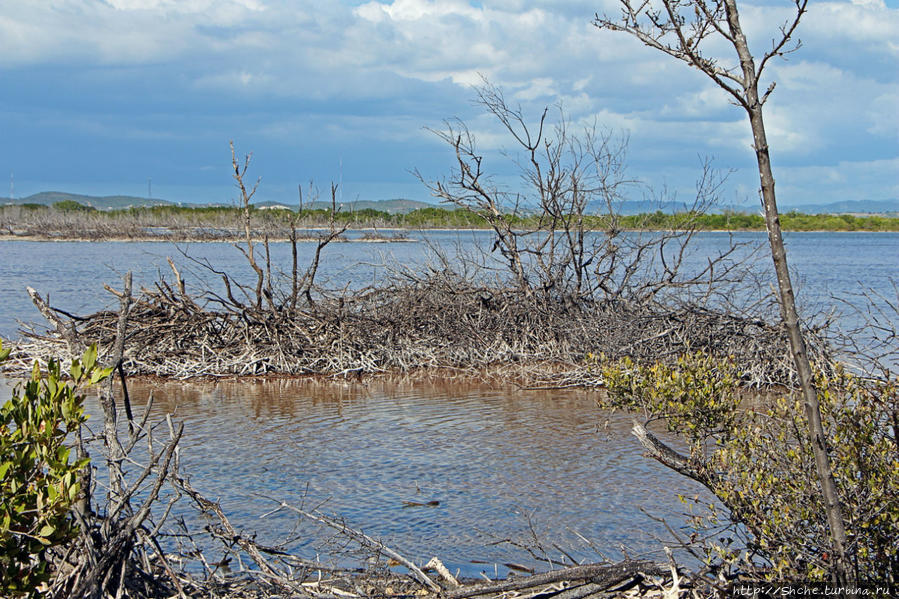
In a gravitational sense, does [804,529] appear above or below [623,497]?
above

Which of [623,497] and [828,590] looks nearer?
[828,590]

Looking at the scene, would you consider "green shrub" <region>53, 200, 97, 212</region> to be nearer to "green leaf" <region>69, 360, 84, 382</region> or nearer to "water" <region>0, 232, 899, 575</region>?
"water" <region>0, 232, 899, 575</region>

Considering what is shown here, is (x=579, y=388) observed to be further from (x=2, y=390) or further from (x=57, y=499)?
(x=57, y=499)

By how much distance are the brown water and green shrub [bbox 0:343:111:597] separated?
287cm

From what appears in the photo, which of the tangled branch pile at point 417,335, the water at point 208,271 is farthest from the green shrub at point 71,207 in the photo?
the tangled branch pile at point 417,335

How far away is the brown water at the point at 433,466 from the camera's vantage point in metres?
6.61

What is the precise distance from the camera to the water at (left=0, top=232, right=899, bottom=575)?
6645 mm

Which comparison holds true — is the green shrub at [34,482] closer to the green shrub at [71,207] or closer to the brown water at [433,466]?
the brown water at [433,466]

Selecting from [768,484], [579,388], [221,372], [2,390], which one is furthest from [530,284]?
[768,484]

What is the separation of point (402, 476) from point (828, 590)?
185 inches

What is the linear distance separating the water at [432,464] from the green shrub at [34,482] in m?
3.00

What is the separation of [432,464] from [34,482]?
5301mm

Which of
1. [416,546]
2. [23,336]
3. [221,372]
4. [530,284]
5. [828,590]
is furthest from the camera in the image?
[530,284]

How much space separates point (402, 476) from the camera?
316 inches
